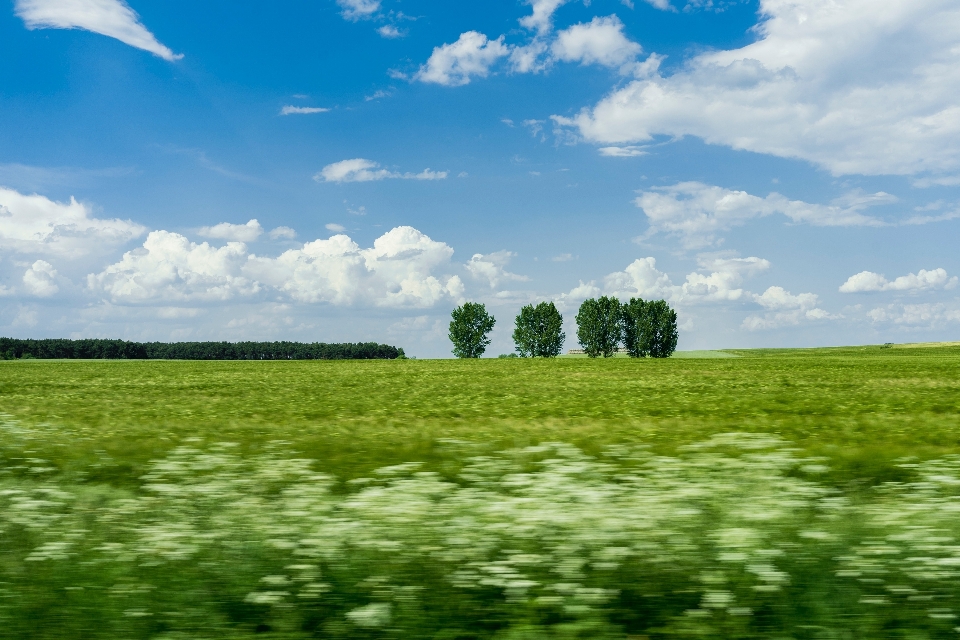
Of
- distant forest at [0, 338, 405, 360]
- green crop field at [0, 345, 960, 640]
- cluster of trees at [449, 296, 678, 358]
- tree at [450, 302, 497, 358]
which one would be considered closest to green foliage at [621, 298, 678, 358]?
cluster of trees at [449, 296, 678, 358]

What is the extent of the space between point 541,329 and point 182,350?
284ft

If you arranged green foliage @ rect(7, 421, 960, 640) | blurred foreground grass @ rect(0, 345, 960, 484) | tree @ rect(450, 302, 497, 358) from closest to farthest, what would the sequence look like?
green foliage @ rect(7, 421, 960, 640) < blurred foreground grass @ rect(0, 345, 960, 484) < tree @ rect(450, 302, 497, 358)

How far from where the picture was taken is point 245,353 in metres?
165

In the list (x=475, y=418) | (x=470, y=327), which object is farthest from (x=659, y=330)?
(x=475, y=418)

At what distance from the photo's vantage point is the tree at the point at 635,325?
141 meters

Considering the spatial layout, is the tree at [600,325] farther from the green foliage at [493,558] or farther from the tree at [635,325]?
the green foliage at [493,558]

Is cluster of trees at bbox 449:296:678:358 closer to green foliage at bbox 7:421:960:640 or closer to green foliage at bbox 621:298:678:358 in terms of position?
green foliage at bbox 621:298:678:358

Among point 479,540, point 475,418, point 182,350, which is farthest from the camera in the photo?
point 182,350

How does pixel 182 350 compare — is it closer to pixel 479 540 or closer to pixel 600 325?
pixel 600 325

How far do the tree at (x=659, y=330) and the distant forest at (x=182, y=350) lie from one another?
2103 inches

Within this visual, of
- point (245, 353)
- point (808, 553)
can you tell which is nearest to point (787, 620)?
point (808, 553)

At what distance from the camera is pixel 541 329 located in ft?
464

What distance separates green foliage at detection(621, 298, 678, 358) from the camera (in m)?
141

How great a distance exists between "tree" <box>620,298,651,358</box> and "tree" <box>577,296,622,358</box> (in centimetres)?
133
